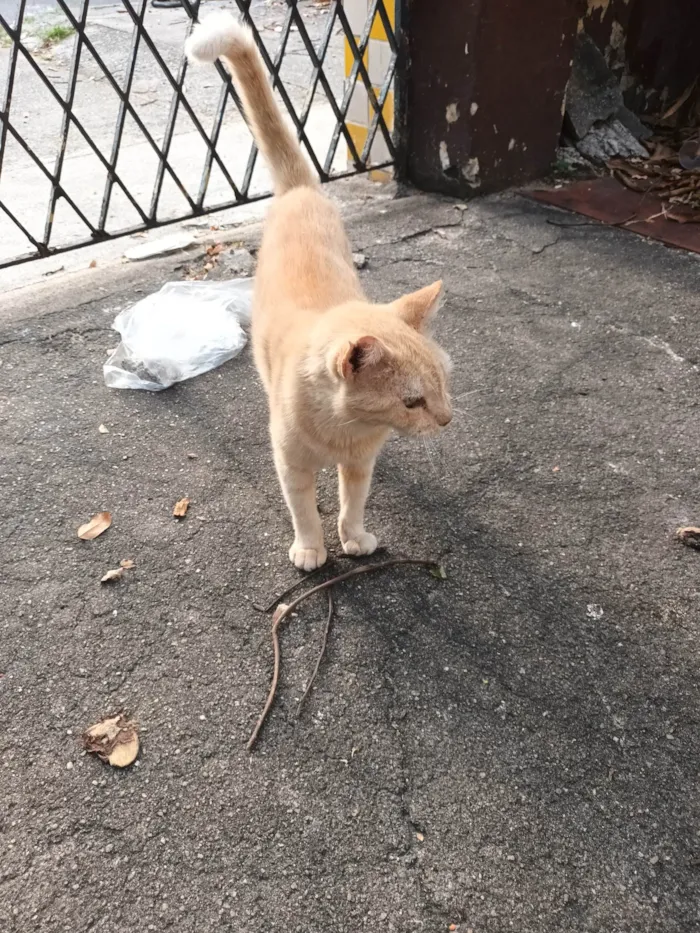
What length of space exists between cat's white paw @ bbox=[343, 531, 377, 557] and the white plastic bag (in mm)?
1280

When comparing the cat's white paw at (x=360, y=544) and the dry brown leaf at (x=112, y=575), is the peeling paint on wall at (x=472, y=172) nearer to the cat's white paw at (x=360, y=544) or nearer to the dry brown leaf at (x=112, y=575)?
the cat's white paw at (x=360, y=544)

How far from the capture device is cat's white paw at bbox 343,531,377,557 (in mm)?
2084

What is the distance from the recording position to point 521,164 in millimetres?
4145

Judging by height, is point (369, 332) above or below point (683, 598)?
above

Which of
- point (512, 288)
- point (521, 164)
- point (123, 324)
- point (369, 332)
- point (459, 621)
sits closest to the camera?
point (369, 332)

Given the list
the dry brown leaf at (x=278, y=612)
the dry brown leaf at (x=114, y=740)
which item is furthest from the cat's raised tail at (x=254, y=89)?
the dry brown leaf at (x=114, y=740)

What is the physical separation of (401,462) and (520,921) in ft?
4.93

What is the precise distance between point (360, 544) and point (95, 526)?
3.14 ft

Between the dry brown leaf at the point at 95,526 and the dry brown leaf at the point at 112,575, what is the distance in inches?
7.7

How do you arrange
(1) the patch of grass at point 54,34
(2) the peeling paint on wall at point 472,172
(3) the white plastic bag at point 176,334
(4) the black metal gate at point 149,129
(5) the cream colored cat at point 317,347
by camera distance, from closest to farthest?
(5) the cream colored cat at point 317,347
(3) the white plastic bag at point 176,334
(4) the black metal gate at point 149,129
(2) the peeling paint on wall at point 472,172
(1) the patch of grass at point 54,34

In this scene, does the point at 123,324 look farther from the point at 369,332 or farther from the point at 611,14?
the point at 611,14

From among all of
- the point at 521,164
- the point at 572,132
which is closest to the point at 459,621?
the point at 521,164

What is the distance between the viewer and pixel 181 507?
2.30 meters

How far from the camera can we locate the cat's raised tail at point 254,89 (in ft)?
Answer: 7.77
